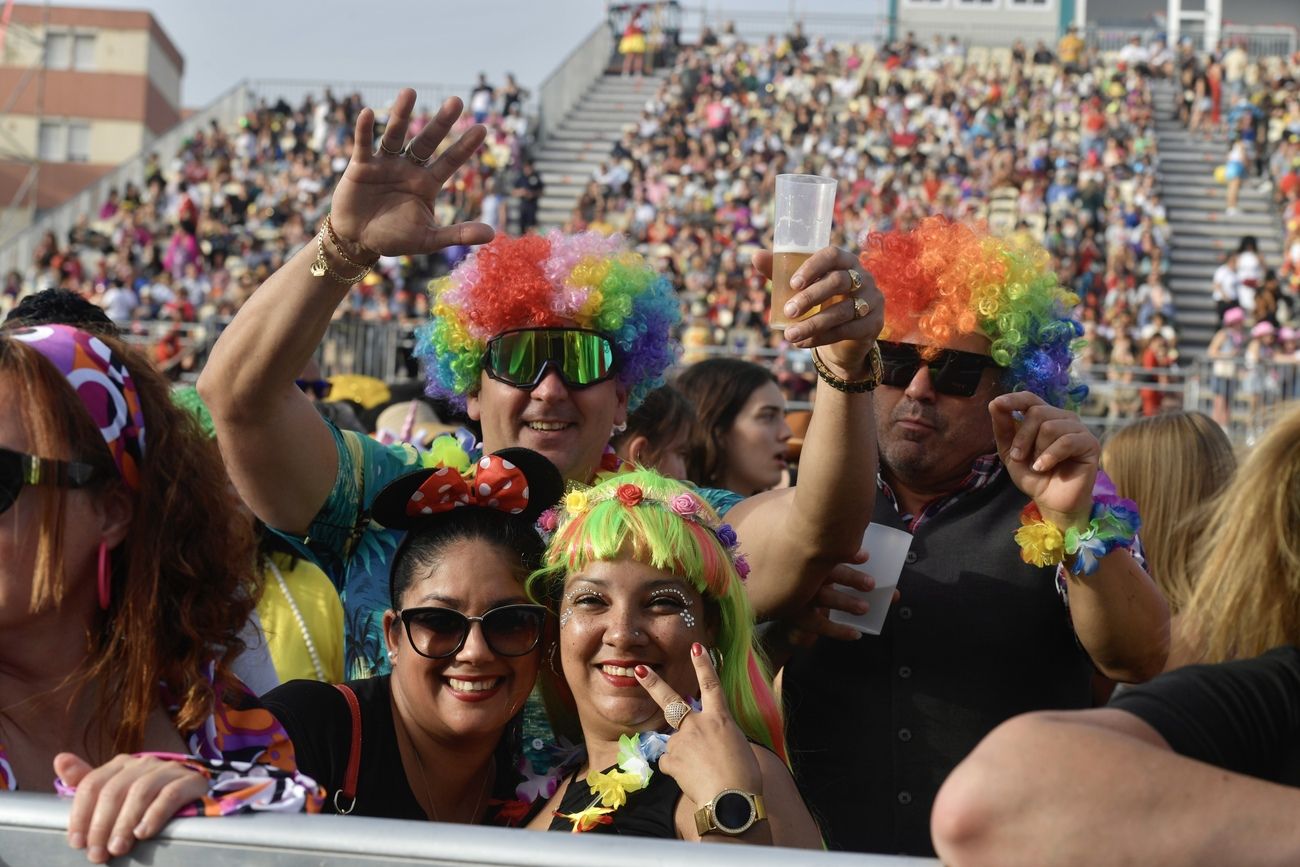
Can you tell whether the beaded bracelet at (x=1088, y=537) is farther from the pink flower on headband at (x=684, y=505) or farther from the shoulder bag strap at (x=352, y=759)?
the shoulder bag strap at (x=352, y=759)

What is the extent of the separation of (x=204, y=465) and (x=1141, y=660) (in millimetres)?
1693

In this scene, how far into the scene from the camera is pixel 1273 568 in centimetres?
176

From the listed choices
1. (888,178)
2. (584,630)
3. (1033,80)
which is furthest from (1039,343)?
(1033,80)

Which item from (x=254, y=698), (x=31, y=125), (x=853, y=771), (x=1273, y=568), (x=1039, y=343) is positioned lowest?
(x=853, y=771)

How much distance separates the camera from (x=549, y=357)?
3.42 meters

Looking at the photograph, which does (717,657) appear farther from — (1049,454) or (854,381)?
(1049,454)

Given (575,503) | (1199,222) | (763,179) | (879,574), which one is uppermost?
(763,179)

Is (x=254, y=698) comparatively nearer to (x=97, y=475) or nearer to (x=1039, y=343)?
(x=97, y=475)

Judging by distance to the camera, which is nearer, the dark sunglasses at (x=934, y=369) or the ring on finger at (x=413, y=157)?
the ring on finger at (x=413, y=157)

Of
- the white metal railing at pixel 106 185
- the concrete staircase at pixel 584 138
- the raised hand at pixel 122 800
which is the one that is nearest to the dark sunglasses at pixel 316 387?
the raised hand at pixel 122 800

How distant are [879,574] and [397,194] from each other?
3.81ft

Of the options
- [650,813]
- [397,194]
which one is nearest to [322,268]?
[397,194]

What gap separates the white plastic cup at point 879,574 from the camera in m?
2.82

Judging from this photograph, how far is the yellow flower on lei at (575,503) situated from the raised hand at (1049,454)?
2.55 feet
